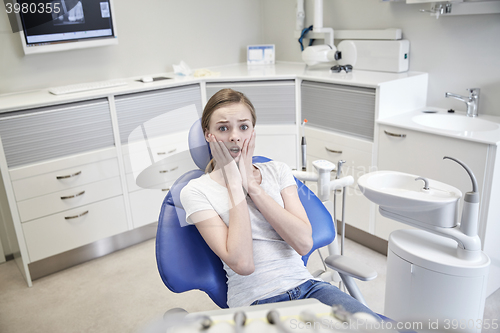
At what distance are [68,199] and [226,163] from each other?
154cm

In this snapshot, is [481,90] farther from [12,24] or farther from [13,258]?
[13,258]

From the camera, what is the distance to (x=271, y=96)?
9.12ft

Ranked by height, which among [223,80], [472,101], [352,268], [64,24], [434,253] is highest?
[64,24]

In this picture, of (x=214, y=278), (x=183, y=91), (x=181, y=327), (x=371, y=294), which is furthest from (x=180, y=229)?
(x=183, y=91)

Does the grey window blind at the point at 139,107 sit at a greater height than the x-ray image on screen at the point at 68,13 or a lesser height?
lesser

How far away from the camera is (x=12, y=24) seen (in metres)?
2.50

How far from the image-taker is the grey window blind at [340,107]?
7.84 feet

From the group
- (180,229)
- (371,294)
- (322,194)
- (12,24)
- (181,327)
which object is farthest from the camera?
(12,24)

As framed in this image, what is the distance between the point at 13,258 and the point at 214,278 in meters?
2.13

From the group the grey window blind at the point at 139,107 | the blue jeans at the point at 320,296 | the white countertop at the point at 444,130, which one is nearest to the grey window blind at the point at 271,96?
the grey window blind at the point at 139,107

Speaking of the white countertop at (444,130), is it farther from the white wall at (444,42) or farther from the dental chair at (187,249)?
the dental chair at (187,249)

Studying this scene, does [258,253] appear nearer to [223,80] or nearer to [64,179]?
[64,179]

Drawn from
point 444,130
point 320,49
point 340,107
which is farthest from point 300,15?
point 444,130

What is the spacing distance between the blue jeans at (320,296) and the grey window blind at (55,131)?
165cm
